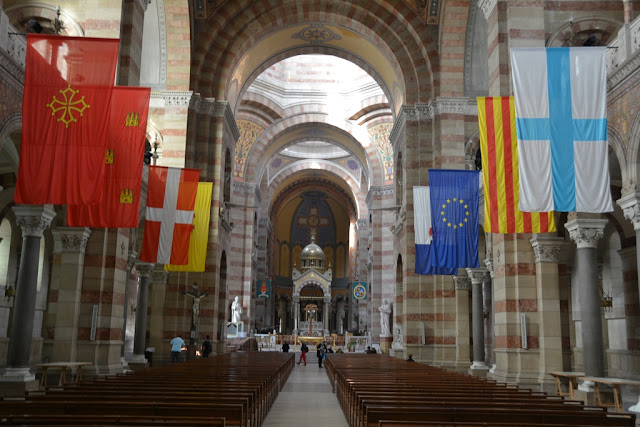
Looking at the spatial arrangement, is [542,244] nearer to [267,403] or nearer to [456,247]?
[456,247]

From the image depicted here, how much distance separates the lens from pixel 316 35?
2683 cm

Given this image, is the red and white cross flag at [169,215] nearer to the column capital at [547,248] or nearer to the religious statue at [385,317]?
the column capital at [547,248]

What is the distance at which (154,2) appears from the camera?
2052 centimetres

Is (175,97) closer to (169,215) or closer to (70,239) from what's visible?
(169,215)

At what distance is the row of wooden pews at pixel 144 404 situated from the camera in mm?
5676

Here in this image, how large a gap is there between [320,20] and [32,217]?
16.2m

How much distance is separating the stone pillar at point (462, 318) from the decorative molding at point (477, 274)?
1.16 meters

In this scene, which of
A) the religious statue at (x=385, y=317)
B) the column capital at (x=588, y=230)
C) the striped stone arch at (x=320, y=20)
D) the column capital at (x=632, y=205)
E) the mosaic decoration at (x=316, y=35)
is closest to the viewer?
the column capital at (x=632, y=205)

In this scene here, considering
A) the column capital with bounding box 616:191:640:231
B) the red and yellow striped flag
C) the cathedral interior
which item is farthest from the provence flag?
the red and yellow striped flag

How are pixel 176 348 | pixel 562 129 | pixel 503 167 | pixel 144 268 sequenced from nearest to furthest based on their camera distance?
pixel 562 129 < pixel 503 167 < pixel 176 348 < pixel 144 268

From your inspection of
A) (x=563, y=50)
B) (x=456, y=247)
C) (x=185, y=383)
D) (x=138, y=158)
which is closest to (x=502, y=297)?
(x=456, y=247)

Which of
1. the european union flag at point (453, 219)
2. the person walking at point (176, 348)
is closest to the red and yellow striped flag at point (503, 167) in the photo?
the european union flag at point (453, 219)

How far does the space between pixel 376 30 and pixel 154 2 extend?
8.56m

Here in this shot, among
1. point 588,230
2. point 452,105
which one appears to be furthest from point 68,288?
point 452,105
